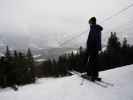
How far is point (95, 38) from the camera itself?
12.0 feet

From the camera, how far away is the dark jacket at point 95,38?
11.9 ft

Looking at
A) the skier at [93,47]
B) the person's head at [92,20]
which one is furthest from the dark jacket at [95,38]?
the person's head at [92,20]

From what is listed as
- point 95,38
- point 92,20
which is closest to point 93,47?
point 95,38

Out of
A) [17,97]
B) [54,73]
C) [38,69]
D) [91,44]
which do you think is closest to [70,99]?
[17,97]

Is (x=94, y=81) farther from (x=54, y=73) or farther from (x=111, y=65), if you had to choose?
(x=54, y=73)

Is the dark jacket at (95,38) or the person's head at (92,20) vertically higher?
the person's head at (92,20)

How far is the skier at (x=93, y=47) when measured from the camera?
3652 mm

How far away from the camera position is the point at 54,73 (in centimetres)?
5472

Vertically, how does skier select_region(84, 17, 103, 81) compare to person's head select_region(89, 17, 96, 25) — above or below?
below

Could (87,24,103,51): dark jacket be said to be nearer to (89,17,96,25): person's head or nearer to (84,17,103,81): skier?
(84,17,103,81): skier

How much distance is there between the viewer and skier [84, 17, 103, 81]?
3652mm

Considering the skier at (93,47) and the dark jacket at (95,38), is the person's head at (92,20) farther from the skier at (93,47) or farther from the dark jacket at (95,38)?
the dark jacket at (95,38)

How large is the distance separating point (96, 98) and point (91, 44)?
1638mm

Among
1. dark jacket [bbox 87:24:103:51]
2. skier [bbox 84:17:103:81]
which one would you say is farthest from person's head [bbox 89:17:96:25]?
dark jacket [bbox 87:24:103:51]
